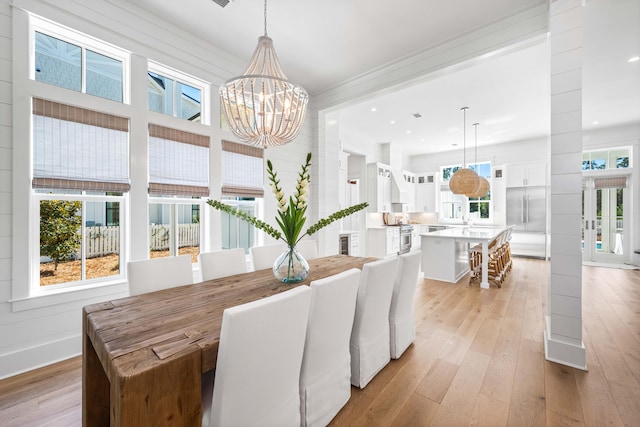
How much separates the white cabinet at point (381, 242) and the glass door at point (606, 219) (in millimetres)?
4501

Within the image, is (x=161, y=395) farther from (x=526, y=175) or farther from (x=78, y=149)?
(x=526, y=175)

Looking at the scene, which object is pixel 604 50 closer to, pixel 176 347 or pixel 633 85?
pixel 633 85

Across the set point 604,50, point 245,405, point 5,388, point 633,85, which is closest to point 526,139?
point 633,85

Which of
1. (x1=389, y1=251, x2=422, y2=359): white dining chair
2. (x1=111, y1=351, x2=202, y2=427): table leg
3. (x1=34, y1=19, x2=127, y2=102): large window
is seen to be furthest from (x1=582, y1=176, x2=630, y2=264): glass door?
(x1=34, y1=19, x2=127, y2=102): large window

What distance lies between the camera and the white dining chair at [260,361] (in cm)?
102

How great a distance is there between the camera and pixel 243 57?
3582 mm

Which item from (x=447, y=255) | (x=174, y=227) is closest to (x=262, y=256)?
(x=174, y=227)

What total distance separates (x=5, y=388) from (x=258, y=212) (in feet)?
9.06

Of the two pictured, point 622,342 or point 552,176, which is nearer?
point 552,176

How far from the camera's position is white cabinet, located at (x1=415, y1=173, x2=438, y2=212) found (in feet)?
28.6

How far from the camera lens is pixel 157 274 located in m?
2.01

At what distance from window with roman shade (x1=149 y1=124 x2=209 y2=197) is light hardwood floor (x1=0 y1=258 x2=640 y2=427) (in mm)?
1759

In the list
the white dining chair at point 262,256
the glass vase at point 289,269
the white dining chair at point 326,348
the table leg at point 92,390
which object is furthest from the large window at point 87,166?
the white dining chair at point 326,348

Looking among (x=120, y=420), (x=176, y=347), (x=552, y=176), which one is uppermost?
(x=552, y=176)
